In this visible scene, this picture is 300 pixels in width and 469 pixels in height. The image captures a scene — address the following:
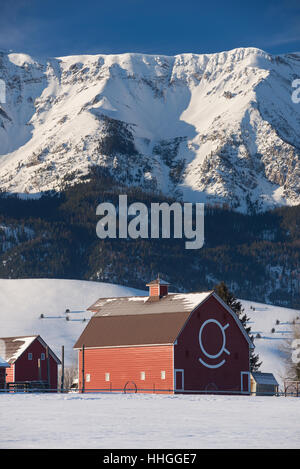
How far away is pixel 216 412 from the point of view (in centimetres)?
4959

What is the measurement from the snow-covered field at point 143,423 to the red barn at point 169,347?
21.8 metres

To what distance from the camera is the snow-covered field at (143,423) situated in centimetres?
3528

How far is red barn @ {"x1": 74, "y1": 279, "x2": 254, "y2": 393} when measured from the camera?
80500mm

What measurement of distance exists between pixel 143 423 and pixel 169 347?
1532 inches

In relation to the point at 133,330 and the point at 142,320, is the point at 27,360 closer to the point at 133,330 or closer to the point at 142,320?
the point at 133,330

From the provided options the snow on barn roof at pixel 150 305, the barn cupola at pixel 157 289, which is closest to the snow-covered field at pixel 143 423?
the snow on barn roof at pixel 150 305

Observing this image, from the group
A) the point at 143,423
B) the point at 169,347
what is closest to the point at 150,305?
the point at 169,347

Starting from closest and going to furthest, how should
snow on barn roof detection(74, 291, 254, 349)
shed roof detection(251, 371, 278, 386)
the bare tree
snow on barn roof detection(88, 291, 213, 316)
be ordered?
Answer: snow on barn roof detection(74, 291, 254, 349), snow on barn roof detection(88, 291, 213, 316), shed roof detection(251, 371, 278, 386), the bare tree

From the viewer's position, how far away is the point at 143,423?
136 feet

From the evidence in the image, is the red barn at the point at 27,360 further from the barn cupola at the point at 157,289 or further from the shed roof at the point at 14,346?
the barn cupola at the point at 157,289

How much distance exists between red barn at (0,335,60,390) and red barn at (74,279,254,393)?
38.7ft

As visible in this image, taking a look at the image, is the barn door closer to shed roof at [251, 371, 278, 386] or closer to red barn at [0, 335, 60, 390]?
shed roof at [251, 371, 278, 386]

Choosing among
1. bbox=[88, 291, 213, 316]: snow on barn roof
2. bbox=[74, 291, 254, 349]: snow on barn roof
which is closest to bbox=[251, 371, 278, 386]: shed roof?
bbox=[74, 291, 254, 349]: snow on barn roof
